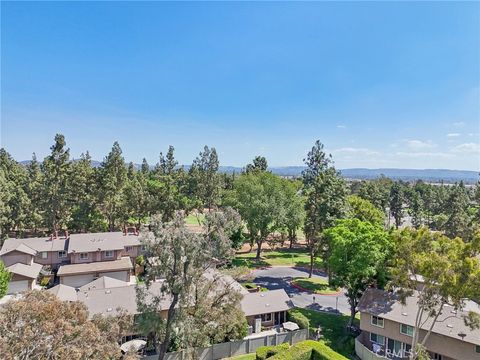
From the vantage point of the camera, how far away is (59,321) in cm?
1289

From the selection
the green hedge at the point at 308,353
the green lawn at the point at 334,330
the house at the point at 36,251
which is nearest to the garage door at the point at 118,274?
the house at the point at 36,251

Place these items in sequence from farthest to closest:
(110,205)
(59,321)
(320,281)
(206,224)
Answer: (110,205), (320,281), (206,224), (59,321)

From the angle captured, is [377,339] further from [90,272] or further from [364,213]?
[90,272]

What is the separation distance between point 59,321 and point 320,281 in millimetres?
41077

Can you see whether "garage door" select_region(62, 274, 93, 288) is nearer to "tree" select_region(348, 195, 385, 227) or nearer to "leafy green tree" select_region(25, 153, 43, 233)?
"leafy green tree" select_region(25, 153, 43, 233)

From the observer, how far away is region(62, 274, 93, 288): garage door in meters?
40.4

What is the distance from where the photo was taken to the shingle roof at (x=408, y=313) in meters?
25.7

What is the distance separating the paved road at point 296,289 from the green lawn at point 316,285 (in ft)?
3.61

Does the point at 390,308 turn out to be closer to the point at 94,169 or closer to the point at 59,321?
the point at 59,321

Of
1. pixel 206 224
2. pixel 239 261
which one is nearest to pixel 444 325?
pixel 206 224

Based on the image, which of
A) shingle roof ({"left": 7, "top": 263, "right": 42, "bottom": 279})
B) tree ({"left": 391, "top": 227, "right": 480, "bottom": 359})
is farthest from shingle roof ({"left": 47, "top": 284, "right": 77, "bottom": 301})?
tree ({"left": 391, "top": 227, "right": 480, "bottom": 359})

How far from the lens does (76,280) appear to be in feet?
134

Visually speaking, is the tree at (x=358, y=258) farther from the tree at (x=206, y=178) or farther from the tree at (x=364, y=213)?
the tree at (x=206, y=178)

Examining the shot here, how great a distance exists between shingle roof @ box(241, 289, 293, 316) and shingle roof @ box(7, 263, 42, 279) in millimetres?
25479
